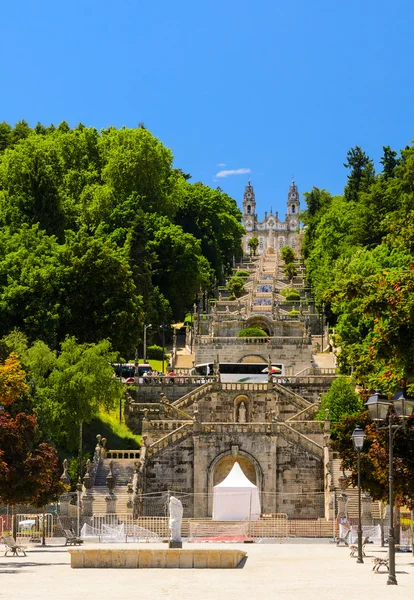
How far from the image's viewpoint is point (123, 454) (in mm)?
60281

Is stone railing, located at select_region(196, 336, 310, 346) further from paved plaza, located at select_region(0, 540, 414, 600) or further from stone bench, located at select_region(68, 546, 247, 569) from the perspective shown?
stone bench, located at select_region(68, 546, 247, 569)

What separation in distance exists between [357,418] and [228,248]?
92662mm

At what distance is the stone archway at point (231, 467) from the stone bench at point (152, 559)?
27.4m

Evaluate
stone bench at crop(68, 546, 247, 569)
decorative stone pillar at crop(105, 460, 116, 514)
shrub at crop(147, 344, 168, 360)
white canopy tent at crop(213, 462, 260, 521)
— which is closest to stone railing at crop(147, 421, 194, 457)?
decorative stone pillar at crop(105, 460, 116, 514)

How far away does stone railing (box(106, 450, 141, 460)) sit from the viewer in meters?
59.7

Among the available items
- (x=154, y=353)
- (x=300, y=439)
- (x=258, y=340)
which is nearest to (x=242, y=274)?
(x=154, y=353)

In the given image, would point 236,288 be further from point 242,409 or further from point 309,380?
point 242,409

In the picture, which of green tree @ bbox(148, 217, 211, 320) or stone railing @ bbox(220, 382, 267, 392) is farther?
green tree @ bbox(148, 217, 211, 320)

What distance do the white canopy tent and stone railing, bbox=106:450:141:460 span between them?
6.85 m

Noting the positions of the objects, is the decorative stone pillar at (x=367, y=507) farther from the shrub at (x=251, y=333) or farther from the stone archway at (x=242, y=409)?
the shrub at (x=251, y=333)

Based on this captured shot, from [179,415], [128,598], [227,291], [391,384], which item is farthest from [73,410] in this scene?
[227,291]

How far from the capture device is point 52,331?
2793 inches

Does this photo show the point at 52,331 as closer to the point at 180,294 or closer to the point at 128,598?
the point at 180,294

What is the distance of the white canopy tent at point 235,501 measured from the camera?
175 feet
